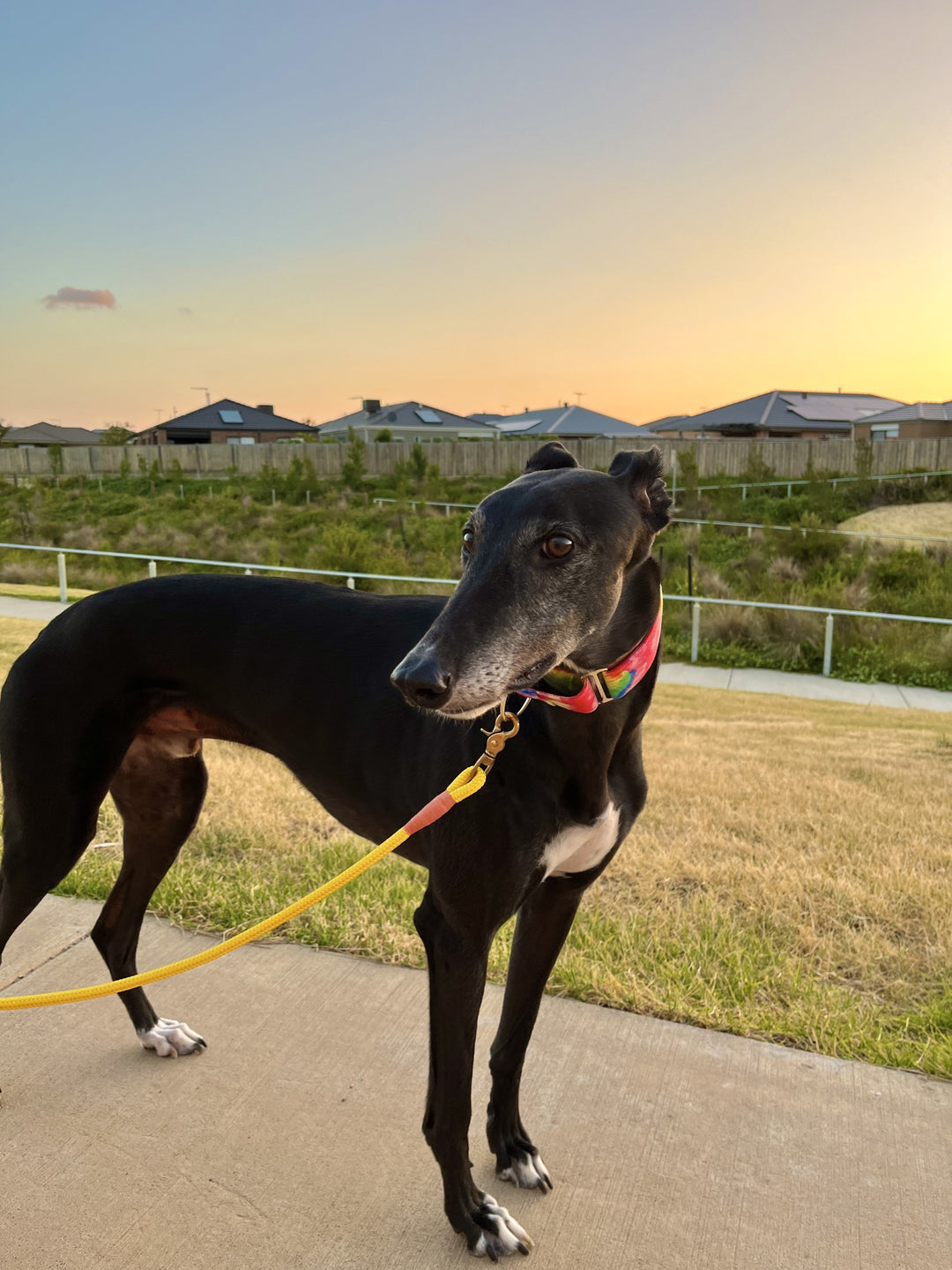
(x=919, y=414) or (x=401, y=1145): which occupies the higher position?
(x=919, y=414)

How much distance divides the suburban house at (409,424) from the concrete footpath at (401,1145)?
58.0 m

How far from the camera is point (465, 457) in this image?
4191cm

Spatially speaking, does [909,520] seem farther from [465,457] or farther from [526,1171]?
[526,1171]

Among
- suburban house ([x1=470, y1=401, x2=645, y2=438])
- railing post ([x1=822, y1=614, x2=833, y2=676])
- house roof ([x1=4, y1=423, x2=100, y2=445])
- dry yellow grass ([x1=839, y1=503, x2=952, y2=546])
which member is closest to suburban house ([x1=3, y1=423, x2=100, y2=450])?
house roof ([x1=4, y1=423, x2=100, y2=445])

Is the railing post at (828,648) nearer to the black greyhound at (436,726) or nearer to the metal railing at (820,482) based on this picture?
the black greyhound at (436,726)

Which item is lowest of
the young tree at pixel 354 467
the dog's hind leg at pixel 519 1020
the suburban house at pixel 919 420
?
the dog's hind leg at pixel 519 1020

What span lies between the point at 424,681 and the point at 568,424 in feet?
194

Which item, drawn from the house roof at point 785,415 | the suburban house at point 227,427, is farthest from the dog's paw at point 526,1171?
the suburban house at point 227,427

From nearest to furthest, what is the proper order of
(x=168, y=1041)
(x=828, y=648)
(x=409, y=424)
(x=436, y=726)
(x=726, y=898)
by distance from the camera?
(x=436, y=726)
(x=168, y=1041)
(x=726, y=898)
(x=828, y=648)
(x=409, y=424)

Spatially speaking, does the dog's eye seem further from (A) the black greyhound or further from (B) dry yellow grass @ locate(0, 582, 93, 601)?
(B) dry yellow grass @ locate(0, 582, 93, 601)

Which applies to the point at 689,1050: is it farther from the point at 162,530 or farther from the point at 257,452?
the point at 257,452

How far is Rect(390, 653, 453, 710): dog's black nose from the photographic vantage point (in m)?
1.46

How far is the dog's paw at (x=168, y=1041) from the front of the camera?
2.72 metres

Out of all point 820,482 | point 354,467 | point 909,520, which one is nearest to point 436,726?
point 909,520
